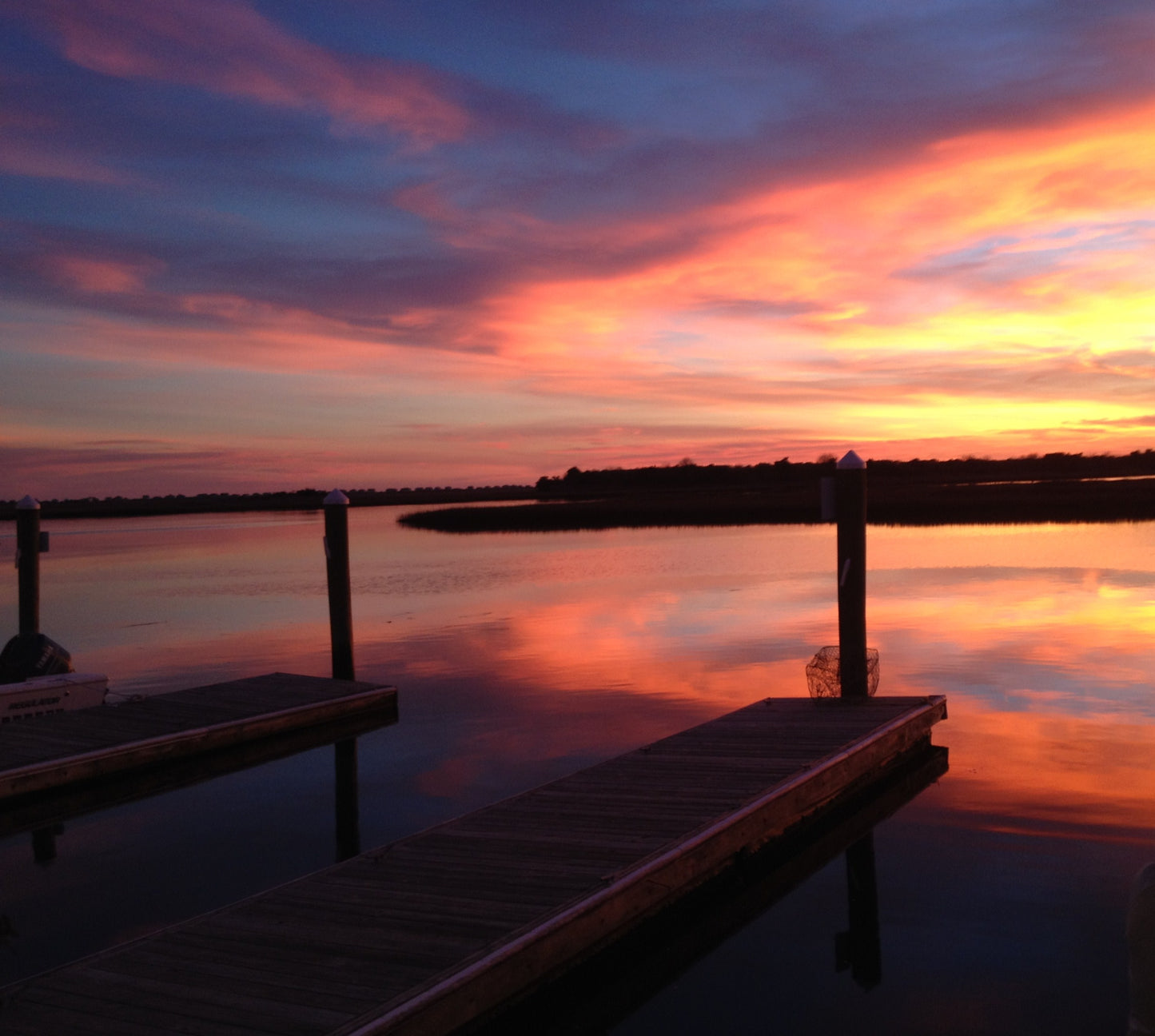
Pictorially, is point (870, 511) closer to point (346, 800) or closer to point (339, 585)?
point (339, 585)

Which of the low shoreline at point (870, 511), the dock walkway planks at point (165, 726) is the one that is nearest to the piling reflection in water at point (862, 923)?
the dock walkway planks at point (165, 726)

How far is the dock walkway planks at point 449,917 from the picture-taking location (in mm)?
5148

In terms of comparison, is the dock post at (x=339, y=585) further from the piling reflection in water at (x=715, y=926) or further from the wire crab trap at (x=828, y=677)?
the piling reflection in water at (x=715, y=926)

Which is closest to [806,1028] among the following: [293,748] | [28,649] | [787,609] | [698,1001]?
[698,1001]

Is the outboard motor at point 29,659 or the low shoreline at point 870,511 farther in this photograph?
the low shoreline at point 870,511

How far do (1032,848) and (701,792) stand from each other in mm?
2737

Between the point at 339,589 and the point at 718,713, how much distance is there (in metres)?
5.66

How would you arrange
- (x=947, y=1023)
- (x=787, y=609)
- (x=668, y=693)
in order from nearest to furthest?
(x=947, y=1023) < (x=668, y=693) < (x=787, y=609)

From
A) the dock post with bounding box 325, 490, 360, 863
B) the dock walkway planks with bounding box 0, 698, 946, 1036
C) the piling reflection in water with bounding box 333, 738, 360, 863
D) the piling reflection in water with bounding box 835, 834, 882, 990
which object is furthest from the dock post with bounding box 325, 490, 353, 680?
the piling reflection in water with bounding box 835, 834, 882, 990

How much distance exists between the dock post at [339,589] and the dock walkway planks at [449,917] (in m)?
6.69

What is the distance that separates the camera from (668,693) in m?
15.2

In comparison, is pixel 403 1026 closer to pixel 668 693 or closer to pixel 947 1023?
pixel 947 1023

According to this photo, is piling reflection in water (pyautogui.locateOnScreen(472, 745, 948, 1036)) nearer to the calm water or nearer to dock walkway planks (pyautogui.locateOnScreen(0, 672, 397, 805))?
the calm water

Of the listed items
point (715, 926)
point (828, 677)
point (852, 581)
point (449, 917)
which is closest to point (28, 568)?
point (828, 677)
